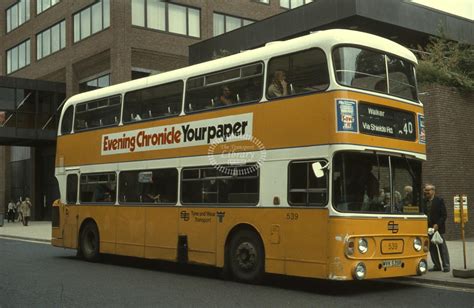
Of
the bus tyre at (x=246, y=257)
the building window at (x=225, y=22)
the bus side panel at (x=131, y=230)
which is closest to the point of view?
the bus tyre at (x=246, y=257)

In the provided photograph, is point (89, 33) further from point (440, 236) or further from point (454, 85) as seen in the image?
point (440, 236)

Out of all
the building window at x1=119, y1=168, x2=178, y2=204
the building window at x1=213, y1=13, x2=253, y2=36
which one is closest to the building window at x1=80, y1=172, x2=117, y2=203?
the building window at x1=119, y1=168, x2=178, y2=204

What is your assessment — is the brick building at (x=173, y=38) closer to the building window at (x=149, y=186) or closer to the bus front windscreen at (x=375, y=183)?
the bus front windscreen at (x=375, y=183)

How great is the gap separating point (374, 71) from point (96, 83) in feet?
94.4

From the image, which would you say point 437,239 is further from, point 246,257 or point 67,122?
point 67,122

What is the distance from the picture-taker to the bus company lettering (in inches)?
437

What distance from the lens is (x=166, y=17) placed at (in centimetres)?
3638

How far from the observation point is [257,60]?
428 inches

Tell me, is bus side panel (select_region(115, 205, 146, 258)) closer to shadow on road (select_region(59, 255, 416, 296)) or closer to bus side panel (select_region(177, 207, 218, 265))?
shadow on road (select_region(59, 255, 416, 296))

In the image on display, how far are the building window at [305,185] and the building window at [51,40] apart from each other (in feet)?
109

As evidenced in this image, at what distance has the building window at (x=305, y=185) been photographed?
946cm

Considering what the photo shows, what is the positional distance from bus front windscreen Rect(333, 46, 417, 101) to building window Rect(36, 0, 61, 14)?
114 feet

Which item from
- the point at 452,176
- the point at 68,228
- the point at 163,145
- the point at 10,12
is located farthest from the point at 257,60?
the point at 10,12

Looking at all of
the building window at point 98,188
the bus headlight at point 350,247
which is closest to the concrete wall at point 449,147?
the building window at point 98,188
